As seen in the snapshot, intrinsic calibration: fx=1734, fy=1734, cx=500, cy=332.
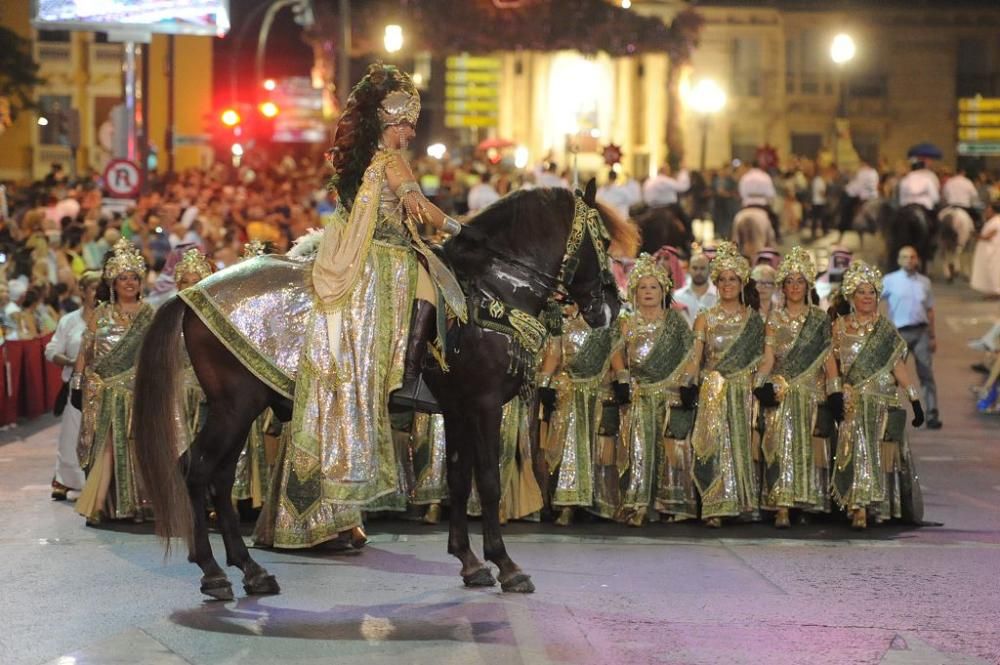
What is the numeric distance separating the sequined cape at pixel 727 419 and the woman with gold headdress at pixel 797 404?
116mm

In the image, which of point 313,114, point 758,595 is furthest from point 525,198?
point 313,114

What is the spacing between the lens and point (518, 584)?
9688mm

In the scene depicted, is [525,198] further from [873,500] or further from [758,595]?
[873,500]

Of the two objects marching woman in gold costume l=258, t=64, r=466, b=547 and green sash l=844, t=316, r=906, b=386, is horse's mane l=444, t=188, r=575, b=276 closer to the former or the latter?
marching woman in gold costume l=258, t=64, r=466, b=547

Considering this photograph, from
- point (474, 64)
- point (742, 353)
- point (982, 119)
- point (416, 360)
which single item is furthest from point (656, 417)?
point (982, 119)

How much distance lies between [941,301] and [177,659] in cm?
2222

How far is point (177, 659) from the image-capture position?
820 cm

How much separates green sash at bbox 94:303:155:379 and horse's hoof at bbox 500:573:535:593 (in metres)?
3.56

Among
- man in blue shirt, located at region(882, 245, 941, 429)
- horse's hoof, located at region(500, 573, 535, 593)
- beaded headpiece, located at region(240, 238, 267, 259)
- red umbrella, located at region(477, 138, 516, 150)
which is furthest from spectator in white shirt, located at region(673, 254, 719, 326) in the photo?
red umbrella, located at region(477, 138, 516, 150)

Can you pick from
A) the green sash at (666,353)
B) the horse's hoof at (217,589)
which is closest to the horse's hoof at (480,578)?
the horse's hoof at (217,589)

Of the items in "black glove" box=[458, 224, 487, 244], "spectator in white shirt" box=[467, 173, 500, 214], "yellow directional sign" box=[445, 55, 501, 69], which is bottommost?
"black glove" box=[458, 224, 487, 244]

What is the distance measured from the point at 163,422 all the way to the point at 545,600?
2306mm

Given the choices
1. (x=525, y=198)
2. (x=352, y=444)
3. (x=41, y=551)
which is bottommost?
(x=41, y=551)

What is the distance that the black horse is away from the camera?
31.0 feet
